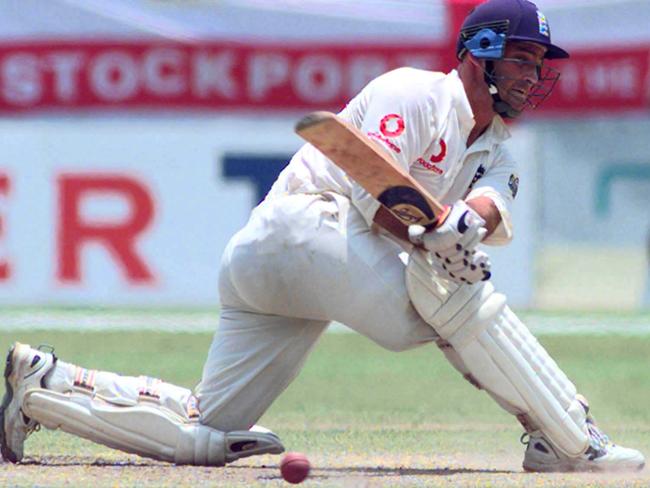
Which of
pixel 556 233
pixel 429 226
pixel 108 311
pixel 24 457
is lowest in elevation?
pixel 556 233

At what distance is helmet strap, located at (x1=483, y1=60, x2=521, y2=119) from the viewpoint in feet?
16.5

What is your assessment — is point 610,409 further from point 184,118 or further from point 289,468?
point 184,118

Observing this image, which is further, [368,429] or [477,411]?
[477,411]


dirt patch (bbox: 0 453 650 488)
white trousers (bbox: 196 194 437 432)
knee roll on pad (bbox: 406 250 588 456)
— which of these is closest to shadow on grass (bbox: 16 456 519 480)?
dirt patch (bbox: 0 453 650 488)

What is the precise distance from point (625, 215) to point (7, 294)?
7.78 metres

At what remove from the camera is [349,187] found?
495cm

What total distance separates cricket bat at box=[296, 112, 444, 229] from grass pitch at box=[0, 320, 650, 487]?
762 mm

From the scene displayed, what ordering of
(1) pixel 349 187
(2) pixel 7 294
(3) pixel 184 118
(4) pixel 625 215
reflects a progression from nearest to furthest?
(1) pixel 349 187 → (2) pixel 7 294 → (3) pixel 184 118 → (4) pixel 625 215

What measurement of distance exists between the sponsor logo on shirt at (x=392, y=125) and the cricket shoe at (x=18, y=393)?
49.9 inches

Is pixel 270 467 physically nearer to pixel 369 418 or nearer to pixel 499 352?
pixel 499 352

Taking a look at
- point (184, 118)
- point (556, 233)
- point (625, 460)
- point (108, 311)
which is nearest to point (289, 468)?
point (625, 460)

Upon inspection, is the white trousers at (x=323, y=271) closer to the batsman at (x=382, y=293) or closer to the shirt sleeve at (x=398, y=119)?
the batsman at (x=382, y=293)

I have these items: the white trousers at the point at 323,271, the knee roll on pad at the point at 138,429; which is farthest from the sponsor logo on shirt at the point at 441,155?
the knee roll on pad at the point at 138,429

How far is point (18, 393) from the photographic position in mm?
5020
